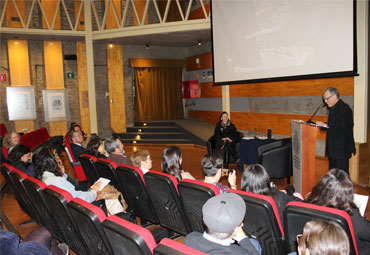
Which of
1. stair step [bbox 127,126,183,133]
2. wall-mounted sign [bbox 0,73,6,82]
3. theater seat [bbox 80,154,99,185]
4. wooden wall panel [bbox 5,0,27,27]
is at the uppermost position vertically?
wooden wall panel [bbox 5,0,27,27]

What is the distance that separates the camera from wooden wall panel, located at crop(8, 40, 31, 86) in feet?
33.2

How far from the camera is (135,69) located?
12.2 m

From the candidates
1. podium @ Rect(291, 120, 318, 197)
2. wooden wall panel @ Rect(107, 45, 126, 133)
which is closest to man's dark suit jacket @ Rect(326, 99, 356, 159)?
podium @ Rect(291, 120, 318, 197)

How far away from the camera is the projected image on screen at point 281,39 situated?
4.98m

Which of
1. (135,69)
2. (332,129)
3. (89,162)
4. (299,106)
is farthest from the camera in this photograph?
(135,69)

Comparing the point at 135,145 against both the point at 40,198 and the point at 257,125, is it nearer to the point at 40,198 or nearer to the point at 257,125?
the point at 257,125

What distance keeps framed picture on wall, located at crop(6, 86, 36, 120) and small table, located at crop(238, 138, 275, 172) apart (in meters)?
7.68

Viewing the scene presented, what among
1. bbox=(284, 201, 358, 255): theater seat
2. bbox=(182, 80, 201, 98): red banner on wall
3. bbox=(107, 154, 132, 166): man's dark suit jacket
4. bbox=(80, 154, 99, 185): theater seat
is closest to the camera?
bbox=(284, 201, 358, 255): theater seat

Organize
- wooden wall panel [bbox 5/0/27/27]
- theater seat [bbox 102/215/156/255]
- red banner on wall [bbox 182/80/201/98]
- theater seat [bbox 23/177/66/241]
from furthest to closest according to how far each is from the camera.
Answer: red banner on wall [bbox 182/80/201/98]
wooden wall panel [bbox 5/0/27/27]
theater seat [bbox 23/177/66/241]
theater seat [bbox 102/215/156/255]

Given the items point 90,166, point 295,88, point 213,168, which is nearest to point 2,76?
point 90,166

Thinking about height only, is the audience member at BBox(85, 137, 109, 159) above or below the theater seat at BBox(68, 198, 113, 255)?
above

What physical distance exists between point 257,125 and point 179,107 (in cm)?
480

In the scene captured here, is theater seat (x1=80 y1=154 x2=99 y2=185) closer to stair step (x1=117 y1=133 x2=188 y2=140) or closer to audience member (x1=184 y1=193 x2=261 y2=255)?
audience member (x1=184 y1=193 x2=261 y2=255)

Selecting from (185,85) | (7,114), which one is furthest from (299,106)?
(7,114)
